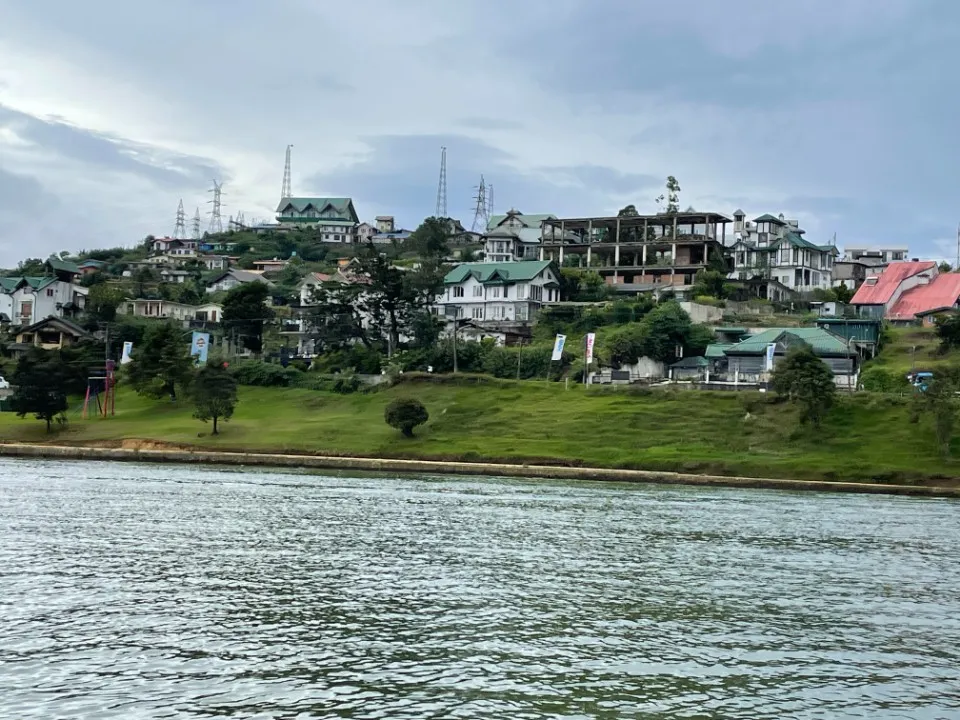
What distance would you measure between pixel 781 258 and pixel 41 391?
9664 cm

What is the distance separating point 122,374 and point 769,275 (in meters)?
82.5

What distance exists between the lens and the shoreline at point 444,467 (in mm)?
68562

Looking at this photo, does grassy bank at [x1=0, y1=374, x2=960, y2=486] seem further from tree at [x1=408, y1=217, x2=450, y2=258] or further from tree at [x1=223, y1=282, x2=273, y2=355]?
tree at [x1=408, y1=217, x2=450, y2=258]

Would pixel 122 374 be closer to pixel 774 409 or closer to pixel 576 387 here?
pixel 576 387

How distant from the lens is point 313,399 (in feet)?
322

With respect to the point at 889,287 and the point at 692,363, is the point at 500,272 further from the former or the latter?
the point at 889,287

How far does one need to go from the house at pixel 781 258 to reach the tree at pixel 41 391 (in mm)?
84914

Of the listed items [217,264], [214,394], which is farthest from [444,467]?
[217,264]

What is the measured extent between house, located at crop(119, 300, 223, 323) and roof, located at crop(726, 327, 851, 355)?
239ft

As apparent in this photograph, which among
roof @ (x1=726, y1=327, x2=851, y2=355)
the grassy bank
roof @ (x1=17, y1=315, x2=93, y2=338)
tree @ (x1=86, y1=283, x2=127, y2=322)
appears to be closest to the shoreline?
the grassy bank

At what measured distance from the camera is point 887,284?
125000mm

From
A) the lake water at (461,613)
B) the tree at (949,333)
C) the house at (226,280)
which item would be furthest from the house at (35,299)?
the tree at (949,333)

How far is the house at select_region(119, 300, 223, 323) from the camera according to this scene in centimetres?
14225

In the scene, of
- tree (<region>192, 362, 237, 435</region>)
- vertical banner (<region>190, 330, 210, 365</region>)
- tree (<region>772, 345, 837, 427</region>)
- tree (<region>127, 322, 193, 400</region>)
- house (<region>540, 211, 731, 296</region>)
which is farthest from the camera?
house (<region>540, 211, 731, 296</region>)
